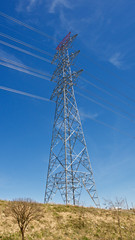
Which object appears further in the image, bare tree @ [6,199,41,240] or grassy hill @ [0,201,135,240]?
grassy hill @ [0,201,135,240]

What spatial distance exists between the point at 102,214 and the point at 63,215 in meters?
5.83

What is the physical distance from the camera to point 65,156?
21.5 m

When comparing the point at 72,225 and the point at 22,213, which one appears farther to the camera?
the point at 72,225

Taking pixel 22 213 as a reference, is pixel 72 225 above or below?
below

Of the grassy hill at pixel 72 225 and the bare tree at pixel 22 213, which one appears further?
the grassy hill at pixel 72 225

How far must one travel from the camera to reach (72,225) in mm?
18688

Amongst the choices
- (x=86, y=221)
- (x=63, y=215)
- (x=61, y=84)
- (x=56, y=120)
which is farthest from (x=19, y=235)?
(x=61, y=84)

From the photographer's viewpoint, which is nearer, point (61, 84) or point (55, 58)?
point (61, 84)

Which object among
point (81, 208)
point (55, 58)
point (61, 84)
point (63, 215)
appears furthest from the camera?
point (55, 58)

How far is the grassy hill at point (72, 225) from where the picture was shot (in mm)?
15977

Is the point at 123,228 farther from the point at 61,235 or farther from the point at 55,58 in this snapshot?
the point at 55,58

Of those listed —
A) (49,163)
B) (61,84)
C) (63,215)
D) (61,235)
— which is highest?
(61,84)

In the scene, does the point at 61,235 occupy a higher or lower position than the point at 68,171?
lower

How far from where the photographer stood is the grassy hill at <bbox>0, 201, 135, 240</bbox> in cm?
1598
